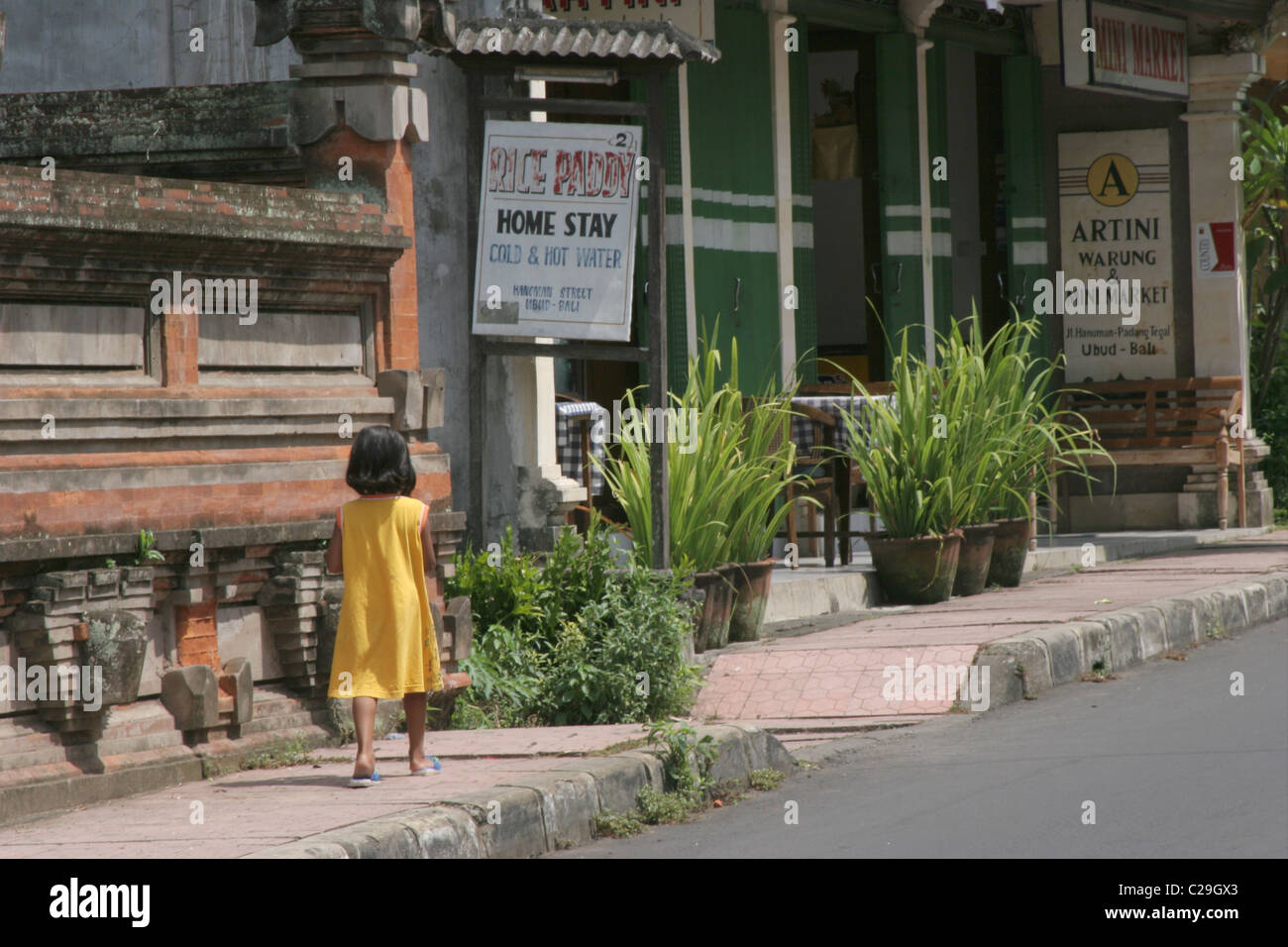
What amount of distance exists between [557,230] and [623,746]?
3217 mm

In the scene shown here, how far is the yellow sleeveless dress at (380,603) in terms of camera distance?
6.64m

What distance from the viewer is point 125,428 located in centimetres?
677

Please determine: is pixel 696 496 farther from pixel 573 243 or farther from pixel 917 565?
pixel 917 565

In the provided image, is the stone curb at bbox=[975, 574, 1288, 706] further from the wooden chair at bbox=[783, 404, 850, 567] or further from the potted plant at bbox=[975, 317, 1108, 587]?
the wooden chair at bbox=[783, 404, 850, 567]

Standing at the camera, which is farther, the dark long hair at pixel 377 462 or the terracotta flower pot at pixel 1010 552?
the terracotta flower pot at pixel 1010 552

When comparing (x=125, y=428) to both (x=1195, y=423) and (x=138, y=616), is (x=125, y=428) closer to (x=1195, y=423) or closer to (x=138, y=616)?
(x=138, y=616)

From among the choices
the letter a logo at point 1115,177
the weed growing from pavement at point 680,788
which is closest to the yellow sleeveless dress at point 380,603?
the weed growing from pavement at point 680,788

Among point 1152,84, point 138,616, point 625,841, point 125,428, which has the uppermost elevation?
point 1152,84

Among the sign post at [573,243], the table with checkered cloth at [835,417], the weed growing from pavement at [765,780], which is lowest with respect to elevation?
the weed growing from pavement at [765,780]

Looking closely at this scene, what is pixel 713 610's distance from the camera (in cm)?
976

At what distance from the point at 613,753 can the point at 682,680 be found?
5.31ft

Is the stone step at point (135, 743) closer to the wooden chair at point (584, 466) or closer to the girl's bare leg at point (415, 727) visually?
Answer: the girl's bare leg at point (415, 727)

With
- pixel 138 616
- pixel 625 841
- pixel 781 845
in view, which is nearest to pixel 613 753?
pixel 625 841

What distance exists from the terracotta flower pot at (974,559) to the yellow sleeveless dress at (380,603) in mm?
5707
